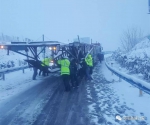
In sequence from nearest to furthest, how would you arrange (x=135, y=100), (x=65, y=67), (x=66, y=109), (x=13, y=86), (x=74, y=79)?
(x=66, y=109), (x=135, y=100), (x=65, y=67), (x=74, y=79), (x=13, y=86)

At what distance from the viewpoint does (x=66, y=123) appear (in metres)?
6.15

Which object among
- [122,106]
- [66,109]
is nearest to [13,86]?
[66,109]

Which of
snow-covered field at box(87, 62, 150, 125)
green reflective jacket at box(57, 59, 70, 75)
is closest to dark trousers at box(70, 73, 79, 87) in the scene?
green reflective jacket at box(57, 59, 70, 75)

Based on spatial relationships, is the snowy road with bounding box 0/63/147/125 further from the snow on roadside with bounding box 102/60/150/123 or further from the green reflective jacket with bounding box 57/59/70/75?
the green reflective jacket with bounding box 57/59/70/75

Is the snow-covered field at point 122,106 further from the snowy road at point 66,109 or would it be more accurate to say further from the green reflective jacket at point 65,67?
the green reflective jacket at point 65,67

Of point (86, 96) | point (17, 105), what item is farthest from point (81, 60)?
point (17, 105)

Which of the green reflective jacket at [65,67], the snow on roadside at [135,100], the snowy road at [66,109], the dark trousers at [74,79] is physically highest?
the green reflective jacket at [65,67]

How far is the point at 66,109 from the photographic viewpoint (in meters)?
7.57

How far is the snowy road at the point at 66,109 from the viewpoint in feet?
20.8

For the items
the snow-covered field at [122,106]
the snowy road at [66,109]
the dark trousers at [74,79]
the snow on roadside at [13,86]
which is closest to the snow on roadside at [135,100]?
the snow-covered field at [122,106]

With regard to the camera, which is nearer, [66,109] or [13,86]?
[66,109]

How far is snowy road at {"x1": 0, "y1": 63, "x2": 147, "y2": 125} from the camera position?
20.8 feet

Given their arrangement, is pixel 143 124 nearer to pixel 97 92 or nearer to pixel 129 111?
pixel 129 111

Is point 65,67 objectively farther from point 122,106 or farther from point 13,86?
point 13,86
